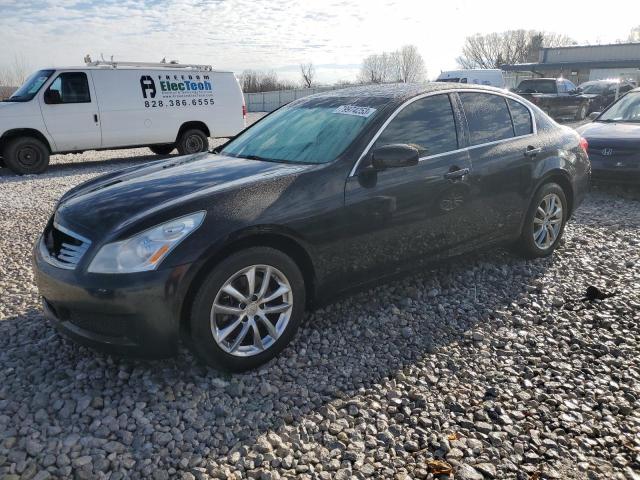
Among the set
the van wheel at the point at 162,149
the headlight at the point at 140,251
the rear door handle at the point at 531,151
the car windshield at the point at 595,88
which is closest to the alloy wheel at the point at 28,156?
the van wheel at the point at 162,149

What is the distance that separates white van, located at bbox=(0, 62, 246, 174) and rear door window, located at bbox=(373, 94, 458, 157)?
9190mm

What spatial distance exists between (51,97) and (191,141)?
125 inches

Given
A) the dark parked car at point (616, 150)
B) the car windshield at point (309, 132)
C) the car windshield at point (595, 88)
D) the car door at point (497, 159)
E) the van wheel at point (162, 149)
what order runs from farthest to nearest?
1. the car windshield at point (595, 88)
2. the van wheel at point (162, 149)
3. the dark parked car at point (616, 150)
4. the car door at point (497, 159)
5. the car windshield at point (309, 132)

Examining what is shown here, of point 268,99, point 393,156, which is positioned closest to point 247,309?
point 393,156

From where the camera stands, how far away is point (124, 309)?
268 cm

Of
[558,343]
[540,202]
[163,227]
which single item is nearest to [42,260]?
[163,227]

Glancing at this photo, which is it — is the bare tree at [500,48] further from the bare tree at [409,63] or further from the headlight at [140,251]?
the headlight at [140,251]

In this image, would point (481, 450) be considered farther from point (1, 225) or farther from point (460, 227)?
point (1, 225)

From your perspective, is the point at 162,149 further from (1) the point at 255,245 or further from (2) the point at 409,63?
(2) the point at 409,63

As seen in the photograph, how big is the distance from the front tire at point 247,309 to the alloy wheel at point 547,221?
269 centimetres

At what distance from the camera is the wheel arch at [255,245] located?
9.23 ft

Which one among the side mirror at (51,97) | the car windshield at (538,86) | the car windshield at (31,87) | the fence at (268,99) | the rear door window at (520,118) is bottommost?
the rear door window at (520,118)

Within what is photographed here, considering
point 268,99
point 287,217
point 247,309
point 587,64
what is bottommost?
point 247,309

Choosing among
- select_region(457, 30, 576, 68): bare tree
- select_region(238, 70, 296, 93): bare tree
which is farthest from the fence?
select_region(457, 30, 576, 68): bare tree
